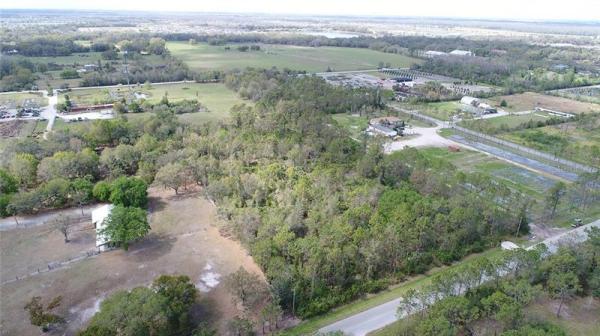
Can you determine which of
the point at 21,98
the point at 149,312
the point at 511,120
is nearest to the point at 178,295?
the point at 149,312

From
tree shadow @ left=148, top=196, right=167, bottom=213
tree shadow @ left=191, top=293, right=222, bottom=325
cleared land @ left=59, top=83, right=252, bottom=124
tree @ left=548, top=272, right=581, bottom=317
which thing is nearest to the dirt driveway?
tree shadow @ left=148, top=196, right=167, bottom=213

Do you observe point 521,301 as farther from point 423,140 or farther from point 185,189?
point 423,140

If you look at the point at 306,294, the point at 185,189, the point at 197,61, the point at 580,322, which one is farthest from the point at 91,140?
the point at 197,61

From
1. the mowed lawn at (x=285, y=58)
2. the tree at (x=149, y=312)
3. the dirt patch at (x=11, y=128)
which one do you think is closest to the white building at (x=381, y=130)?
the tree at (x=149, y=312)

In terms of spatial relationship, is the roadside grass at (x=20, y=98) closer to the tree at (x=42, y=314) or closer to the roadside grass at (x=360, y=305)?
the tree at (x=42, y=314)

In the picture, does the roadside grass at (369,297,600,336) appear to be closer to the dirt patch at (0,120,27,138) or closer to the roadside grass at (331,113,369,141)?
the roadside grass at (331,113,369,141)

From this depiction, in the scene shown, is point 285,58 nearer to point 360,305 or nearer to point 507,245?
point 507,245
